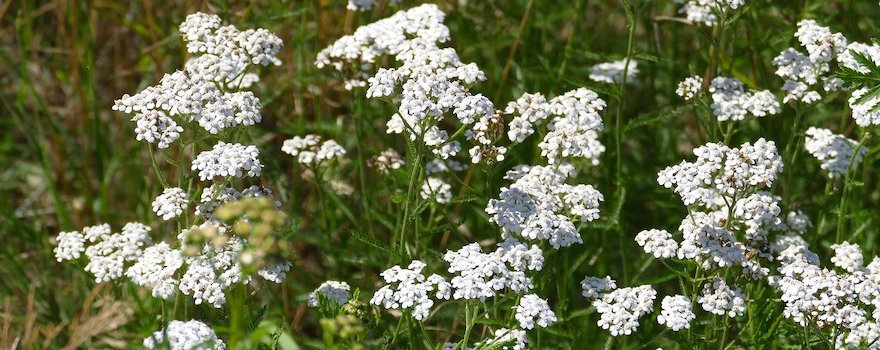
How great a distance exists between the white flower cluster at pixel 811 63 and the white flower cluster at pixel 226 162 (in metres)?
2.32

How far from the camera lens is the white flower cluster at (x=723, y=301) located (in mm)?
4227

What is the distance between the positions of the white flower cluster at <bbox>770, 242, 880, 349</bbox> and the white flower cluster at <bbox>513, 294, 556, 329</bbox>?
0.89m

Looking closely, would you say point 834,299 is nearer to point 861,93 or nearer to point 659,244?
point 659,244

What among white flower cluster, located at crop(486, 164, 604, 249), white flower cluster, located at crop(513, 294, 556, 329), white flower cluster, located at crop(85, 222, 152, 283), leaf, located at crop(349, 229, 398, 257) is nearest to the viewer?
white flower cluster, located at crop(513, 294, 556, 329)

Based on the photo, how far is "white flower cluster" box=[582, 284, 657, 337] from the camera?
4.17 meters

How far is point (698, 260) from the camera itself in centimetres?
433

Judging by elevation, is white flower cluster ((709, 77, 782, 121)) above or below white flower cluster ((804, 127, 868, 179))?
above

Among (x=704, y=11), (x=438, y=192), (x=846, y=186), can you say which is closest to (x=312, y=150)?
(x=438, y=192)

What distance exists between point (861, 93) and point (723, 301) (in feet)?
3.99

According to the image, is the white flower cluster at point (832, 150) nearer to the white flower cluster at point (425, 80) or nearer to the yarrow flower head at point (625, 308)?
the yarrow flower head at point (625, 308)

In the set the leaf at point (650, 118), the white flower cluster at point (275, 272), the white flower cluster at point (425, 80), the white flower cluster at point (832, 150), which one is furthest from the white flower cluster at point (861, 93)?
the white flower cluster at point (275, 272)

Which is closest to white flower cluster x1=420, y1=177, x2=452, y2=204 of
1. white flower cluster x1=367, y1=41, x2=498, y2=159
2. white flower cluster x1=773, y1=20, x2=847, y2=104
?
white flower cluster x1=367, y1=41, x2=498, y2=159

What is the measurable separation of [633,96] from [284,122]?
2.16 m

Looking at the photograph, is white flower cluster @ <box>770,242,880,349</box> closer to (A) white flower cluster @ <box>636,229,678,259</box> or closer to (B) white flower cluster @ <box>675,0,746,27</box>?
(A) white flower cluster @ <box>636,229,678,259</box>
